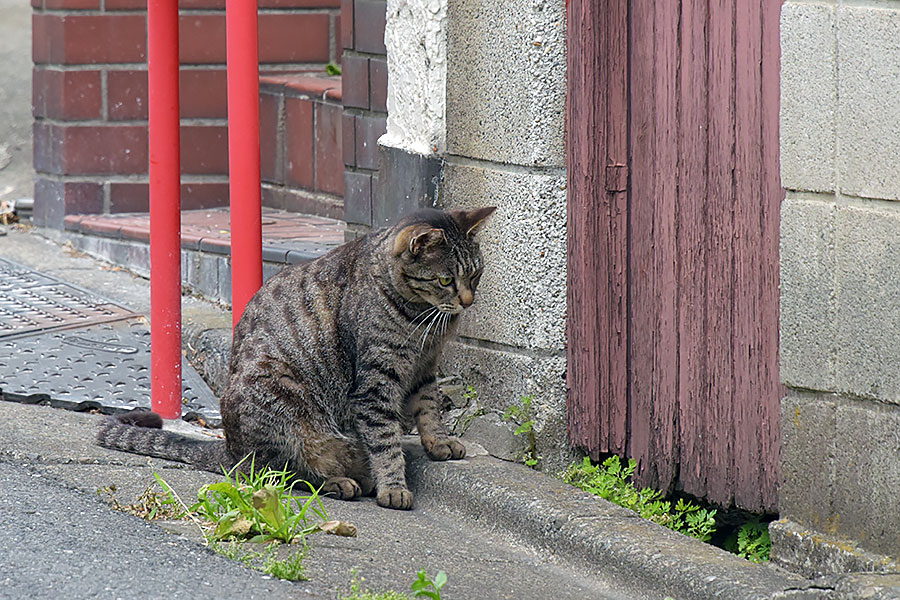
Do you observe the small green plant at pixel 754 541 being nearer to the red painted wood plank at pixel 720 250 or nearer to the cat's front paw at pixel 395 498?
the red painted wood plank at pixel 720 250

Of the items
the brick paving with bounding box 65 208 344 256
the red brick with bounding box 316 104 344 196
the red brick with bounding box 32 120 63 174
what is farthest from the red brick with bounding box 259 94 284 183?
the red brick with bounding box 32 120 63 174

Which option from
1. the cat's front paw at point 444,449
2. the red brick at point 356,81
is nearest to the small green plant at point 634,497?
the cat's front paw at point 444,449

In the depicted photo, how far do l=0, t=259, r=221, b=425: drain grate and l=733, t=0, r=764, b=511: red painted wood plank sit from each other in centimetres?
205

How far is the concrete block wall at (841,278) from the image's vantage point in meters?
2.83

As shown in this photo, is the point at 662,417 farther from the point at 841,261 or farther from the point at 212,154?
the point at 212,154

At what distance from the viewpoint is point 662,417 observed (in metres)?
3.66

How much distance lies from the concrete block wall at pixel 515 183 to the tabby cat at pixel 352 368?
153 mm

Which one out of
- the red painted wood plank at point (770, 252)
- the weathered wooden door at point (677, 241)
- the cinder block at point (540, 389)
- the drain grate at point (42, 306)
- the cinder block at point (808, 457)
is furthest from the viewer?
the drain grate at point (42, 306)

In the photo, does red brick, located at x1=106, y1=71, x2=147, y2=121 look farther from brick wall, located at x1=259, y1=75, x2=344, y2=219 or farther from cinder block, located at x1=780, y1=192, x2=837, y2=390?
cinder block, located at x1=780, y1=192, x2=837, y2=390

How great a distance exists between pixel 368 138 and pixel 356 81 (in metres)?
0.24

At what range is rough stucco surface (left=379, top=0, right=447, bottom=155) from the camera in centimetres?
411

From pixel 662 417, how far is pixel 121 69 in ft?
12.9

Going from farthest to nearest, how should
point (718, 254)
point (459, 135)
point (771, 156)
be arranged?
point (459, 135), point (718, 254), point (771, 156)

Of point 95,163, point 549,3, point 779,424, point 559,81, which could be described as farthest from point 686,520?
point 95,163
